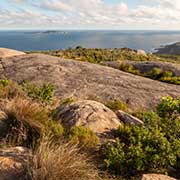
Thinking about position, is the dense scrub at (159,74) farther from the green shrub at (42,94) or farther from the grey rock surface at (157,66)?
the green shrub at (42,94)

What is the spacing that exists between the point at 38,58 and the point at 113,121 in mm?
10813

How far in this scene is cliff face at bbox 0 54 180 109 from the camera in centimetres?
1198

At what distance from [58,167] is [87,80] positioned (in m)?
9.60

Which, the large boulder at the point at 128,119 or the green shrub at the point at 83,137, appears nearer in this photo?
the green shrub at the point at 83,137

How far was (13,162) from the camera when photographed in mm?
4926

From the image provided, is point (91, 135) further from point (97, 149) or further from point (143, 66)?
point (143, 66)

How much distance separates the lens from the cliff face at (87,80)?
12.0 meters

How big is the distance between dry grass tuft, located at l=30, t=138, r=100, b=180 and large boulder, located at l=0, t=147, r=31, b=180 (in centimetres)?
27

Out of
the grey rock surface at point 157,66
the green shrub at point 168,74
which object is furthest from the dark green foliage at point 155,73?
the grey rock surface at point 157,66

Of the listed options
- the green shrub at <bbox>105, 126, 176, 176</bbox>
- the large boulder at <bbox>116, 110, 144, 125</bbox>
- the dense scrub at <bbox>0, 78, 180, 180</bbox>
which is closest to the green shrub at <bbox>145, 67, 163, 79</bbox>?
the large boulder at <bbox>116, 110, 144, 125</bbox>

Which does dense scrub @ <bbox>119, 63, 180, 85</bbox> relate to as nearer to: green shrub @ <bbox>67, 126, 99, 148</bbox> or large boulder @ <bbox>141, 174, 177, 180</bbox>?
green shrub @ <bbox>67, 126, 99, 148</bbox>

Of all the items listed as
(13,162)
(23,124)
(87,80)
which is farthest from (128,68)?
(13,162)

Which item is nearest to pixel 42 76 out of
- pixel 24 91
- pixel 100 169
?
pixel 24 91

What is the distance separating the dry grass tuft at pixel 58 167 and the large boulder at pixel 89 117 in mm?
2215
